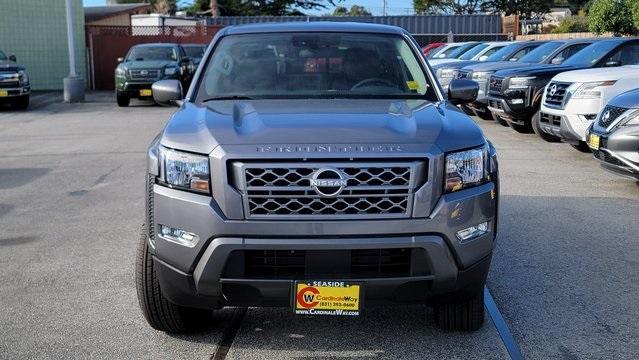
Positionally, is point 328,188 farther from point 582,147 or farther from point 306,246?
point 582,147

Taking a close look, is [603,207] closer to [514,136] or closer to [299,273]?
[299,273]

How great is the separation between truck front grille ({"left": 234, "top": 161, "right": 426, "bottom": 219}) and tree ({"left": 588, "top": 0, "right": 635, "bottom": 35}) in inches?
976

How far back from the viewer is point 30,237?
652cm

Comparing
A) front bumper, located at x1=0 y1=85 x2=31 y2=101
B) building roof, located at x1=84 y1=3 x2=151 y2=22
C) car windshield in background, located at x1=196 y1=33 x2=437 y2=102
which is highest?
building roof, located at x1=84 y1=3 x2=151 y2=22

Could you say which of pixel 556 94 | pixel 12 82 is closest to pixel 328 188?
pixel 556 94

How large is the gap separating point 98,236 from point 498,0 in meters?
61.6

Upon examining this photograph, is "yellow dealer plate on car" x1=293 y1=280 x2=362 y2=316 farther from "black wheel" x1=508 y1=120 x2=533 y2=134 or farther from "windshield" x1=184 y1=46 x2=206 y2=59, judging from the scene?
"windshield" x1=184 y1=46 x2=206 y2=59

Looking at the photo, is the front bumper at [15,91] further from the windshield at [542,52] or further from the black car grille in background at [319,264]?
the black car grille in background at [319,264]

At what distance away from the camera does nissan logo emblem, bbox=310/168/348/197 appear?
355 cm

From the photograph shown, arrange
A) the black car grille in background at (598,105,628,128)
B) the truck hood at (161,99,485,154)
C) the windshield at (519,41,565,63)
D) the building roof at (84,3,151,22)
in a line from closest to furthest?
the truck hood at (161,99,485,154)
the black car grille in background at (598,105,628,128)
the windshield at (519,41,565,63)
the building roof at (84,3,151,22)

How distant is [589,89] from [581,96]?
15cm

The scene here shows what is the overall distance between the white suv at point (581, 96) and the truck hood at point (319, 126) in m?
6.44

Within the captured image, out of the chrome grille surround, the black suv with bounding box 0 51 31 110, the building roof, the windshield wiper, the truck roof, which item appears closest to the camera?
the windshield wiper

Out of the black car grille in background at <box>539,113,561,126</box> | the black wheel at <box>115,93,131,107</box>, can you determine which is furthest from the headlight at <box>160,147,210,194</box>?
the black wheel at <box>115,93,131,107</box>
